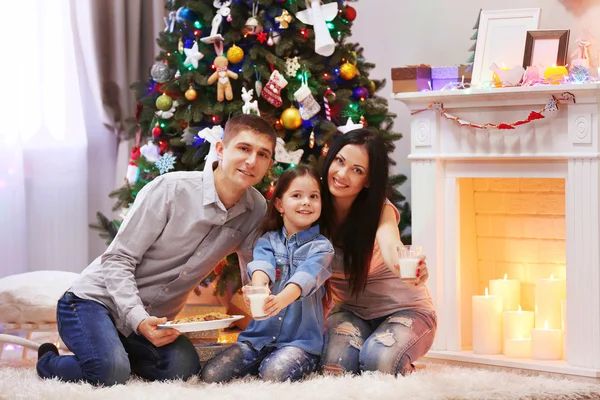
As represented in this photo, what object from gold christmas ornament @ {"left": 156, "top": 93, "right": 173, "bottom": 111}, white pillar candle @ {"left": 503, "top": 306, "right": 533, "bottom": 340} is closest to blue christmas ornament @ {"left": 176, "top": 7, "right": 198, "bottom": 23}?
gold christmas ornament @ {"left": 156, "top": 93, "right": 173, "bottom": 111}

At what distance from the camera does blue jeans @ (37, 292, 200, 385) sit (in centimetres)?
270

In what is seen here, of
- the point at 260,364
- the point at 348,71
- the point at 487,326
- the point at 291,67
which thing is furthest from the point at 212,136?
the point at 487,326

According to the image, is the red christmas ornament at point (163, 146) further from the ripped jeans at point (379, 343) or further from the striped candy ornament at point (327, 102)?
the ripped jeans at point (379, 343)

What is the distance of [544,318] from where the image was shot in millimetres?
3525

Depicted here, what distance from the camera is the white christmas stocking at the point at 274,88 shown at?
3.68 meters

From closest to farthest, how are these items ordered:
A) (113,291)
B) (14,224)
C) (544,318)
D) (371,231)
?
(113,291)
(371,231)
(544,318)
(14,224)

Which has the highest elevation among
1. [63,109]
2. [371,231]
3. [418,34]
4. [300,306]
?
[418,34]

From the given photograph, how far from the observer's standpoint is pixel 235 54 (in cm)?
371

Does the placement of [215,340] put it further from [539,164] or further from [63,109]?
[63,109]

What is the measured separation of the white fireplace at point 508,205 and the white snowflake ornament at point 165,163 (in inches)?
41.7

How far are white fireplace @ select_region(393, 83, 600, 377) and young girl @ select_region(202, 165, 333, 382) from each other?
78cm

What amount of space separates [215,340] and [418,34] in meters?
2.12

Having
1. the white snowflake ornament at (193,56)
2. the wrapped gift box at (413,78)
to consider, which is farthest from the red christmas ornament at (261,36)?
the wrapped gift box at (413,78)

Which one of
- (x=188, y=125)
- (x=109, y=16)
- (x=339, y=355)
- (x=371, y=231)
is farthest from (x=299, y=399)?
(x=109, y=16)
